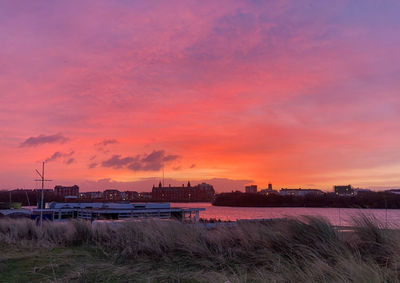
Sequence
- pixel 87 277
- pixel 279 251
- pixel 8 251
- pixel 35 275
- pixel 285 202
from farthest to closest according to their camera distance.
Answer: pixel 285 202 < pixel 8 251 < pixel 279 251 < pixel 35 275 < pixel 87 277

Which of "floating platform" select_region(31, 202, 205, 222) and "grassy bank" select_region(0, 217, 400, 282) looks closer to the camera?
"grassy bank" select_region(0, 217, 400, 282)

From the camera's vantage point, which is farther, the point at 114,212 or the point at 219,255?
the point at 114,212

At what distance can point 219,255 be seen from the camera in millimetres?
8086

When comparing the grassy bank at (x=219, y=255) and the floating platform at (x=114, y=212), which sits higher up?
the grassy bank at (x=219, y=255)

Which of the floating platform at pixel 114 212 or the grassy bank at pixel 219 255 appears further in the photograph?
the floating platform at pixel 114 212

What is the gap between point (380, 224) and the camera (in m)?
8.20

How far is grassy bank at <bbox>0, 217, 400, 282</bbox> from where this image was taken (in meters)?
6.12

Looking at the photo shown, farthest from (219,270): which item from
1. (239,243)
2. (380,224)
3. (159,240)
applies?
(380,224)

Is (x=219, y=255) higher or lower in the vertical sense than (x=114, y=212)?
higher

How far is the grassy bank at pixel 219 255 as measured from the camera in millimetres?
6121

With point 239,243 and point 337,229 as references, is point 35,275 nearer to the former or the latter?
point 239,243

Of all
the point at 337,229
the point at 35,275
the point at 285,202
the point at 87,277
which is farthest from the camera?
the point at 285,202

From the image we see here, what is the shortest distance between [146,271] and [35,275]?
228 centimetres

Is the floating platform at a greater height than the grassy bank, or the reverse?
the grassy bank
